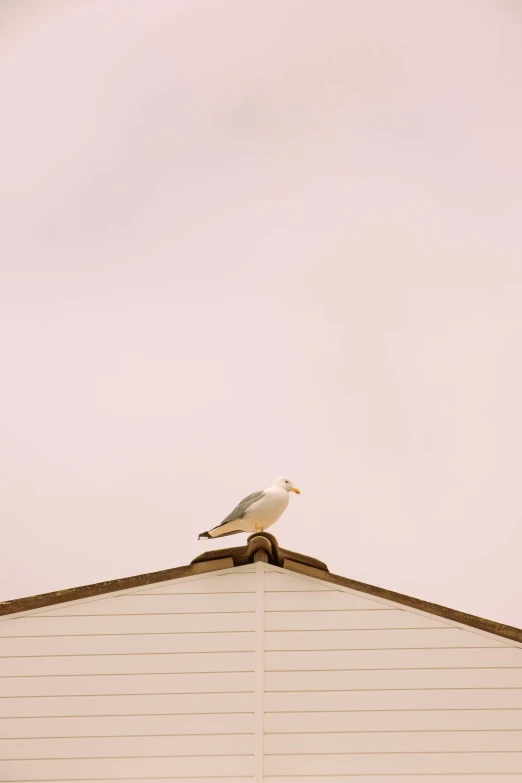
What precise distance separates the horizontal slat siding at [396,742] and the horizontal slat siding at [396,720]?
3 centimetres

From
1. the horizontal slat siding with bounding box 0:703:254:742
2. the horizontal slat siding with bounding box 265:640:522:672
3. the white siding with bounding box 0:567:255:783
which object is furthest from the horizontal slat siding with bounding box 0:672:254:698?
the horizontal slat siding with bounding box 265:640:522:672

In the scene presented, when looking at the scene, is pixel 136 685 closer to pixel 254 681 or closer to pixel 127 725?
pixel 127 725

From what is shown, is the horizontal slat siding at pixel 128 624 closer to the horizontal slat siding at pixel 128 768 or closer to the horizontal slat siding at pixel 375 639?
the horizontal slat siding at pixel 375 639

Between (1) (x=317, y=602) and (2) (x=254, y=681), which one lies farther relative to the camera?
(1) (x=317, y=602)

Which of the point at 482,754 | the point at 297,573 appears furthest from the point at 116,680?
the point at 482,754

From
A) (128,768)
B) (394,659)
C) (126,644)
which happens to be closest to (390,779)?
(394,659)

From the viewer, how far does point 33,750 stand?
5.51m

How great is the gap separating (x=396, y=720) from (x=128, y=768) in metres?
1.75

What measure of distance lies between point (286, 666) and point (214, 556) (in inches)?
35.6

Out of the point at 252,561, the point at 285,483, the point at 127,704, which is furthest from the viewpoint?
the point at 285,483

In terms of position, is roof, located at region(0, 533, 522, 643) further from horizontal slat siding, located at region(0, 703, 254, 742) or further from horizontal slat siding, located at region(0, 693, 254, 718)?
horizontal slat siding, located at region(0, 703, 254, 742)

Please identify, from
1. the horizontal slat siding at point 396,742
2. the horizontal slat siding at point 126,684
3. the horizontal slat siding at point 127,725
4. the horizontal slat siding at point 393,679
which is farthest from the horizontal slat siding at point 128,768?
the horizontal slat siding at point 393,679

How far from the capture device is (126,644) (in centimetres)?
588

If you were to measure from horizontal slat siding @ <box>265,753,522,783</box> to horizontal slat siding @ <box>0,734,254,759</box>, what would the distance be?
26 centimetres
